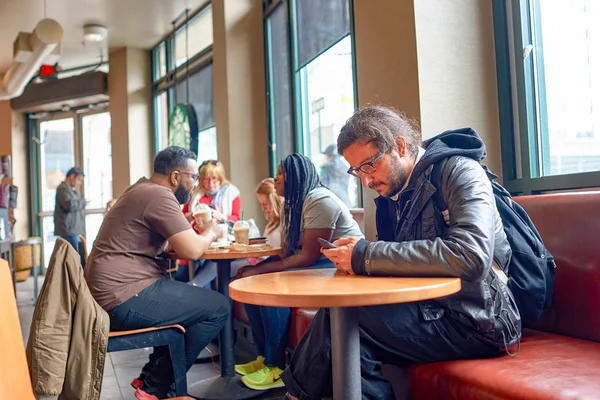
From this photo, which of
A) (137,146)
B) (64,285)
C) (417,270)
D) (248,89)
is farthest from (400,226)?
(137,146)

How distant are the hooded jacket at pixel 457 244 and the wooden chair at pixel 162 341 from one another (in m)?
1.15

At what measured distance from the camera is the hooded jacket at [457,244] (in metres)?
1.42

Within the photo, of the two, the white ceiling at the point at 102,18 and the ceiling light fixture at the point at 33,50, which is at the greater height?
the white ceiling at the point at 102,18

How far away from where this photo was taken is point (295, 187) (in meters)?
2.87

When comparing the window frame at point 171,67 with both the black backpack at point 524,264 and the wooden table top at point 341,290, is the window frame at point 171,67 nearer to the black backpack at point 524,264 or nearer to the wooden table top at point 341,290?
the black backpack at point 524,264

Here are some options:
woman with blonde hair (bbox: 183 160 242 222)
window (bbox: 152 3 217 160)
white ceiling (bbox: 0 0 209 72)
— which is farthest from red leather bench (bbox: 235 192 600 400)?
white ceiling (bbox: 0 0 209 72)

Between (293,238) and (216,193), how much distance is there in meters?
1.82

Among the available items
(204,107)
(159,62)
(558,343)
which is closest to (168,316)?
(558,343)

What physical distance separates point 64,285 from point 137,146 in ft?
21.2

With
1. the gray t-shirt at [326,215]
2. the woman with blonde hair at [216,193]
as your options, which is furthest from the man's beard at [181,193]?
the woman with blonde hair at [216,193]

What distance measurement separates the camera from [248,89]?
5.32m

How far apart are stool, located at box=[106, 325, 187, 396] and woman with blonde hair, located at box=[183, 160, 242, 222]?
2046mm

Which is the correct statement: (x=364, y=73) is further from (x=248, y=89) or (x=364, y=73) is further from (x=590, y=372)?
(x=248, y=89)

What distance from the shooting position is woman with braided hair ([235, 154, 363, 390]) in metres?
2.56
